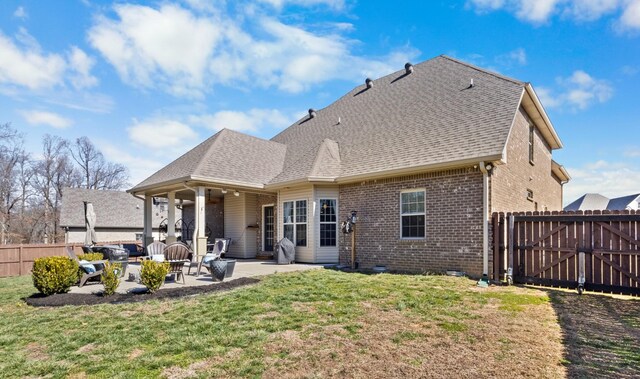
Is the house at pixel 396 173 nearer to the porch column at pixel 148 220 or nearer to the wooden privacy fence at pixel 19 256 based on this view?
the porch column at pixel 148 220

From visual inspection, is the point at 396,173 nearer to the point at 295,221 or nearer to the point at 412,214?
the point at 412,214

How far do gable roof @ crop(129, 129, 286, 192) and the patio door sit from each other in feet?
6.55

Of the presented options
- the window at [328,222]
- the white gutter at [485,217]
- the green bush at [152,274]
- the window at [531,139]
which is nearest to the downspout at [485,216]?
the white gutter at [485,217]

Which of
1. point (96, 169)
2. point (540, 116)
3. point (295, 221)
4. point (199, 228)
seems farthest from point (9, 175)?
point (540, 116)

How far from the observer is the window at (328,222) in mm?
13133

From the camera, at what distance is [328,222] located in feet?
43.2

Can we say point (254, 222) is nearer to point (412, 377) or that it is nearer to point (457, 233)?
point (457, 233)

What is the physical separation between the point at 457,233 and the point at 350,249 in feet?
12.8

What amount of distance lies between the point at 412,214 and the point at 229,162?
7557 mm

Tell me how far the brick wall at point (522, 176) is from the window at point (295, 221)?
6603mm

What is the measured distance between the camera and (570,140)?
16281mm

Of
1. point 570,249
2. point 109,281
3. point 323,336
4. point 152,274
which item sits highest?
point 570,249

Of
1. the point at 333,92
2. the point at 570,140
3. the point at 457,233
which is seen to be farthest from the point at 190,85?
the point at 570,140

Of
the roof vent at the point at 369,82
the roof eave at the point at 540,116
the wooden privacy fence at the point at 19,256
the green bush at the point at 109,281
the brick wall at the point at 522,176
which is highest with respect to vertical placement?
the roof vent at the point at 369,82
